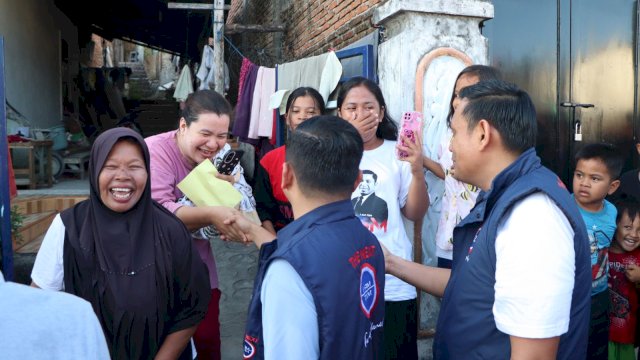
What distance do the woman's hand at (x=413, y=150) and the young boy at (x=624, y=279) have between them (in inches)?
51.3

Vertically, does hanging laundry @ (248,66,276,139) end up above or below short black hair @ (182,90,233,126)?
above

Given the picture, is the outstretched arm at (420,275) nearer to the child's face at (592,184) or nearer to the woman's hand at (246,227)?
the woman's hand at (246,227)

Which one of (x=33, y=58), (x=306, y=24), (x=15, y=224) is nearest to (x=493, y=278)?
(x=15, y=224)

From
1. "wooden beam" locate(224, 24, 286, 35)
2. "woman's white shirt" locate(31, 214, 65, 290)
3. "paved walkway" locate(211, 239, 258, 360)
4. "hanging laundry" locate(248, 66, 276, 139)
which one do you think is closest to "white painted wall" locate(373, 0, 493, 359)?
"paved walkway" locate(211, 239, 258, 360)

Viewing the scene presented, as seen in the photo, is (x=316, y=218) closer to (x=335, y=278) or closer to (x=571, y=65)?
(x=335, y=278)

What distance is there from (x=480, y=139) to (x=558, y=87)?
143 inches

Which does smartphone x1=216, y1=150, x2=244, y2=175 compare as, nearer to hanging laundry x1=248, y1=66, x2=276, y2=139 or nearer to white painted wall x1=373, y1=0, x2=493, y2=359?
white painted wall x1=373, y1=0, x2=493, y2=359

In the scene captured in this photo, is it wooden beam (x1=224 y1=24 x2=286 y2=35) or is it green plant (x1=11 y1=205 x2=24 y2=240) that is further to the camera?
wooden beam (x1=224 y1=24 x2=286 y2=35)

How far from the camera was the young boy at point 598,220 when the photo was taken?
2852mm

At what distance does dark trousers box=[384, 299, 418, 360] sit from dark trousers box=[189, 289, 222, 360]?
0.81 m

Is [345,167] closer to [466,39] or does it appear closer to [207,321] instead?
[207,321]

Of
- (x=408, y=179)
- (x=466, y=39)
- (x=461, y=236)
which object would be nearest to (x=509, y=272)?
(x=461, y=236)

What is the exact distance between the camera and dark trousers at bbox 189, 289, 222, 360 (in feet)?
8.20

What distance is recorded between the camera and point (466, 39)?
4.14m
